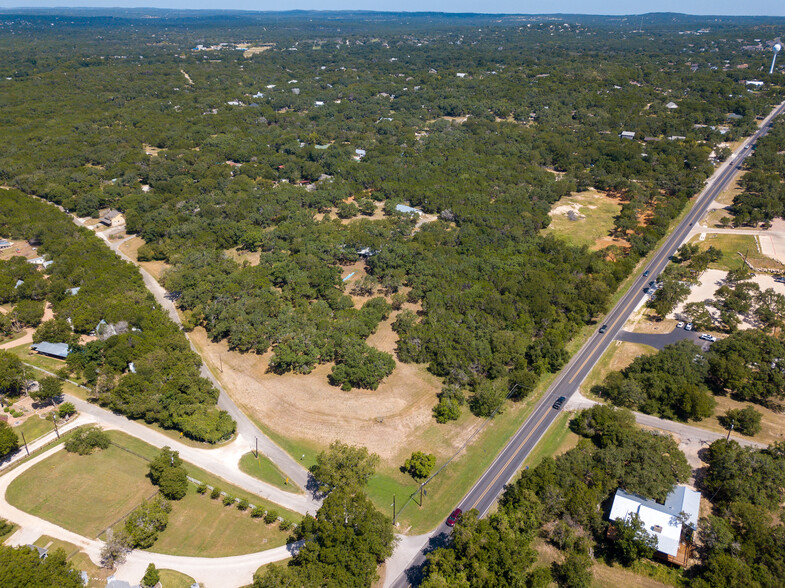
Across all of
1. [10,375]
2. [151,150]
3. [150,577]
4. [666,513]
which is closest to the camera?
[150,577]

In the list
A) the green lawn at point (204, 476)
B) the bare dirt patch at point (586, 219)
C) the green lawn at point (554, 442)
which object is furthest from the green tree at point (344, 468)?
the bare dirt patch at point (586, 219)

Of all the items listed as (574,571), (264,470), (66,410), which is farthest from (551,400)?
(66,410)

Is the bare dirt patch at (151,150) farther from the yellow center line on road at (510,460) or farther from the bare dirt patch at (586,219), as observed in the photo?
the yellow center line on road at (510,460)

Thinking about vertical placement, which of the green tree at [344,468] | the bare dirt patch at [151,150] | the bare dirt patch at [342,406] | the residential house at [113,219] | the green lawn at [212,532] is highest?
the bare dirt patch at [151,150]

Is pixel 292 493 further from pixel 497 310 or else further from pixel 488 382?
pixel 497 310

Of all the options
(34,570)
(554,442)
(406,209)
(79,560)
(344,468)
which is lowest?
(554,442)

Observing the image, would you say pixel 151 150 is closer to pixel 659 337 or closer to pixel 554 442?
pixel 554 442
